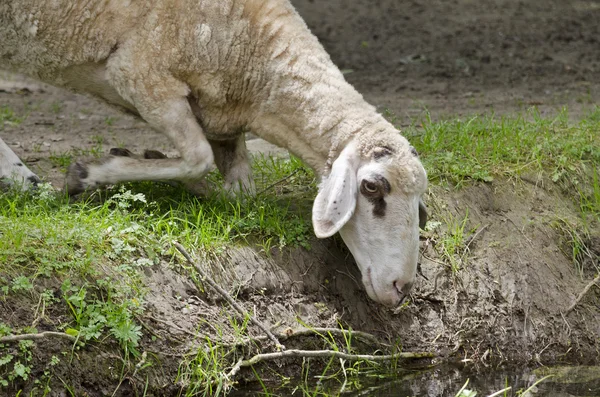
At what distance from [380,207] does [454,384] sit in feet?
3.66

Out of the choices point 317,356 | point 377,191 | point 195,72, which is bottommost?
point 317,356

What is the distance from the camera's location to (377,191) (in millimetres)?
5117

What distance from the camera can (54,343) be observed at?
4.38m

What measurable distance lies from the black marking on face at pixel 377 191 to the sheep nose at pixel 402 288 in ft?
1.32

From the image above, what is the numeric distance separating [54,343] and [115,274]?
57cm

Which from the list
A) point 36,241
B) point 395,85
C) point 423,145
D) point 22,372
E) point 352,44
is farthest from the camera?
point 352,44

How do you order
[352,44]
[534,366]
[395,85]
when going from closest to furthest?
[534,366], [395,85], [352,44]

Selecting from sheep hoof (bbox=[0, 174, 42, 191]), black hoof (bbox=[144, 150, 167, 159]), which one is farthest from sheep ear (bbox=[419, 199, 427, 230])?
sheep hoof (bbox=[0, 174, 42, 191])

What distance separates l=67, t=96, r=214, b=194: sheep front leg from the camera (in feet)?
18.1

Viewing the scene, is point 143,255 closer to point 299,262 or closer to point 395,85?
point 299,262

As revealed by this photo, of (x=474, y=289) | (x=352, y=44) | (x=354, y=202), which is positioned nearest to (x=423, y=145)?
(x=474, y=289)

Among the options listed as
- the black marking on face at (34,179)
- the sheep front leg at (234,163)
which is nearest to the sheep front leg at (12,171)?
the black marking on face at (34,179)

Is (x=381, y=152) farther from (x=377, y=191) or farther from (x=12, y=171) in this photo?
(x=12, y=171)

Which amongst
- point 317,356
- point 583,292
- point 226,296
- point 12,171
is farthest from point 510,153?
point 12,171
